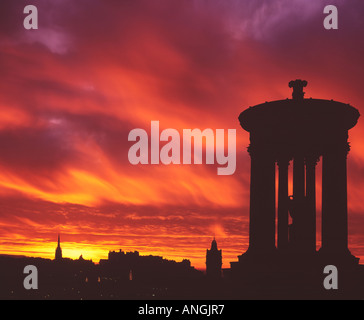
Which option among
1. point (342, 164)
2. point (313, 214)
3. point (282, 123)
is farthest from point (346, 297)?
point (282, 123)

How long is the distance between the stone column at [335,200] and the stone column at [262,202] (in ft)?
13.0

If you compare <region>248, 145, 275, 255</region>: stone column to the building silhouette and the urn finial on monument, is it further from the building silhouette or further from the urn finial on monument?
the building silhouette

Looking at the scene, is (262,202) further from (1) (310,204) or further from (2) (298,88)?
(2) (298,88)

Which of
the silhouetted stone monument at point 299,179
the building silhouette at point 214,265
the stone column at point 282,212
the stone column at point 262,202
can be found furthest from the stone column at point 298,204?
the building silhouette at point 214,265

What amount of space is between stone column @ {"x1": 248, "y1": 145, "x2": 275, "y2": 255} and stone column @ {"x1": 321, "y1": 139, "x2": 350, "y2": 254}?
3.96 metres

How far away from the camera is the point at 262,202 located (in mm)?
45438

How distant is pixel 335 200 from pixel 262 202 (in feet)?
18.2

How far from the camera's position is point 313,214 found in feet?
147

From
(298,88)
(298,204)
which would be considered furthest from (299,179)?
(298,88)

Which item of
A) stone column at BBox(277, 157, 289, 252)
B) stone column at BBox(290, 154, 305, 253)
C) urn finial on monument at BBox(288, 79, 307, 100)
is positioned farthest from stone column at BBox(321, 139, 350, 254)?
urn finial on monument at BBox(288, 79, 307, 100)

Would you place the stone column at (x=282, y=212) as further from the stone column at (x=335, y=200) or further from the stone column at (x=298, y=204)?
the stone column at (x=335, y=200)
